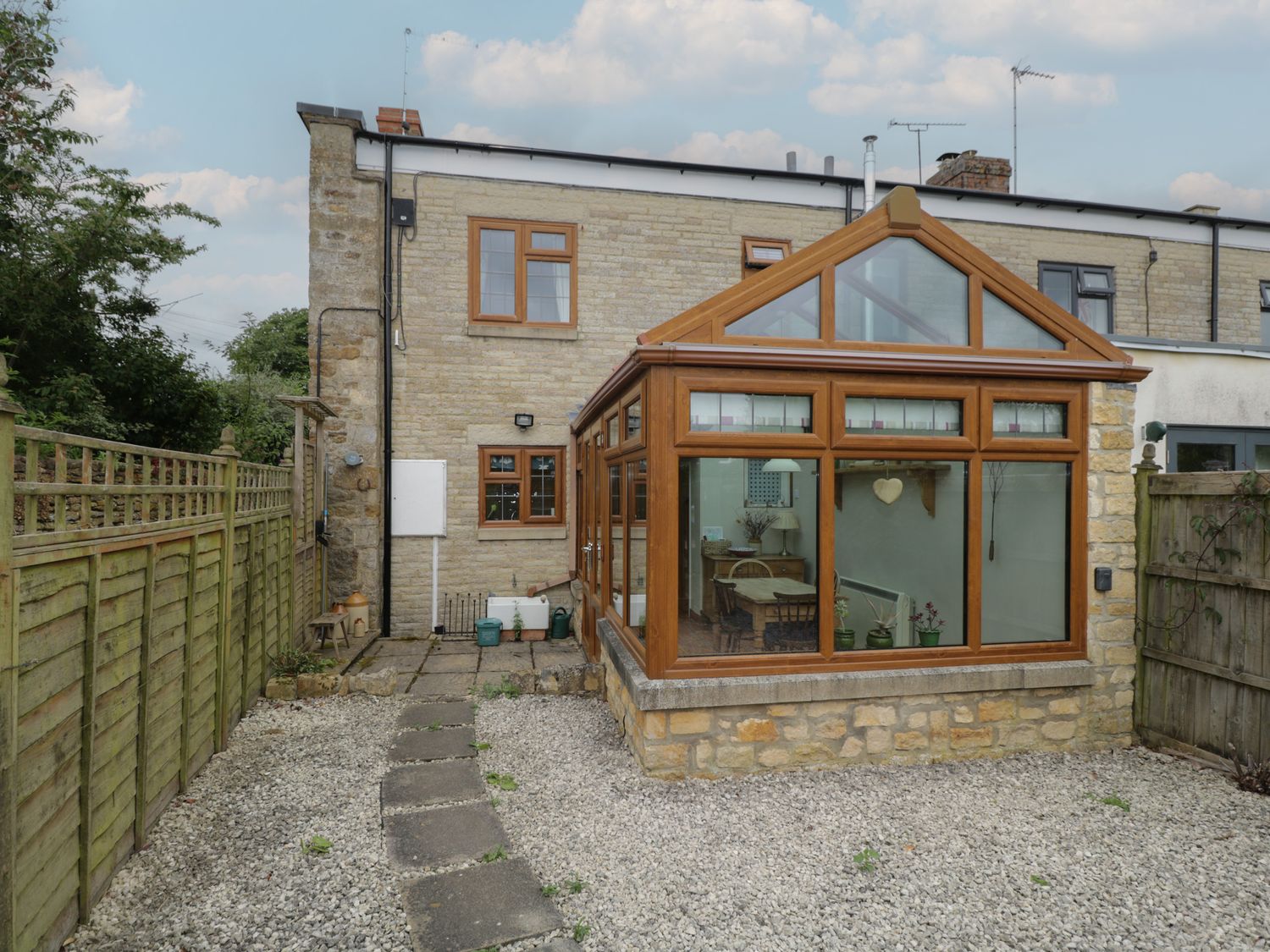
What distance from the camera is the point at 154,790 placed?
3734 mm

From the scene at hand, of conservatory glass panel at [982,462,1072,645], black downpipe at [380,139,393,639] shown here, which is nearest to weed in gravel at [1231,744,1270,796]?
conservatory glass panel at [982,462,1072,645]

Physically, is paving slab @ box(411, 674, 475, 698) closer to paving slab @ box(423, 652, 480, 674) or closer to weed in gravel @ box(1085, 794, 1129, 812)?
paving slab @ box(423, 652, 480, 674)

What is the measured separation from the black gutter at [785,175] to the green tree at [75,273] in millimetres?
3904

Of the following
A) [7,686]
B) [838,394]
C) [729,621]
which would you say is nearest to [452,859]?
[7,686]

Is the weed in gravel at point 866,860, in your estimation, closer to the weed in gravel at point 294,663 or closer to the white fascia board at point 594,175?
the weed in gravel at point 294,663

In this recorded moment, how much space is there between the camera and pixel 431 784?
179 inches

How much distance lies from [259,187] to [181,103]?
16556 millimetres

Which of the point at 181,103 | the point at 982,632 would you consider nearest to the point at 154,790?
the point at 982,632

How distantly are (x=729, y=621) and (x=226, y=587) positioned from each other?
11.8 ft

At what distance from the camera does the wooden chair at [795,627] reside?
4.77 meters

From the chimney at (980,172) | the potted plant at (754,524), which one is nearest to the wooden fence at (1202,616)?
the potted plant at (754,524)

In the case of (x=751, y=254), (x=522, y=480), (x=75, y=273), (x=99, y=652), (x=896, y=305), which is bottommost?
(x=99, y=652)

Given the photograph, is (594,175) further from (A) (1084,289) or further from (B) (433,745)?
(A) (1084,289)

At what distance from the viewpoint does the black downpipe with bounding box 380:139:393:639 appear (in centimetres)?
906
